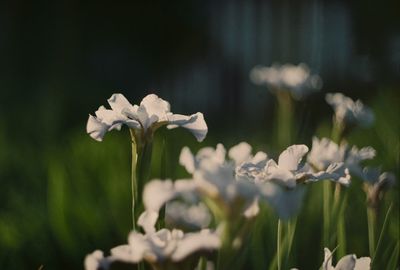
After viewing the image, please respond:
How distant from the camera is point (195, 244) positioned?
1.61 ft

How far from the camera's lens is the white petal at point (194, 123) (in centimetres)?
67

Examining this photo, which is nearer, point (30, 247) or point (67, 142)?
point (30, 247)

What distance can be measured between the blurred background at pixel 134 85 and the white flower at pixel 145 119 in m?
0.08

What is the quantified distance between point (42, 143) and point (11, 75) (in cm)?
304

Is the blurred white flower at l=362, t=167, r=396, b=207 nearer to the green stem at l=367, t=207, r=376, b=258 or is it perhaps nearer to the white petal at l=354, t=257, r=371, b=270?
the green stem at l=367, t=207, r=376, b=258

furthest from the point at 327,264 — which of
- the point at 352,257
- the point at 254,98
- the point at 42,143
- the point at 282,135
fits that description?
the point at 254,98

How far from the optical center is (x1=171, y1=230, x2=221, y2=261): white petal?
1.59 feet

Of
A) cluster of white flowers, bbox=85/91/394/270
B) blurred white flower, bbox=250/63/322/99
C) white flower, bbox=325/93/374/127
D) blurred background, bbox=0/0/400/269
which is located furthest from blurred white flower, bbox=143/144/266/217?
blurred white flower, bbox=250/63/322/99

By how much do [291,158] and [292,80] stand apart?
3.94 feet

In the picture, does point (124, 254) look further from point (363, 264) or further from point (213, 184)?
point (363, 264)

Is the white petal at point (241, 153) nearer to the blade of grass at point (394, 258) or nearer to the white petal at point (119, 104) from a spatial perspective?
the white petal at point (119, 104)

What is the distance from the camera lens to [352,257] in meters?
0.61

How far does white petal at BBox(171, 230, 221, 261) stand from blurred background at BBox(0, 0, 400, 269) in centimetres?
26

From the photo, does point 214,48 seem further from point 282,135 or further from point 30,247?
point 30,247
